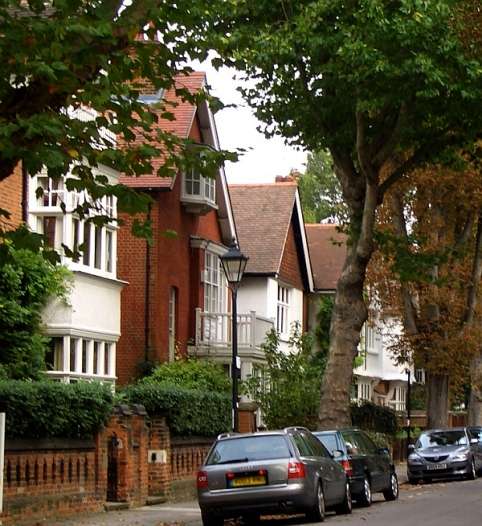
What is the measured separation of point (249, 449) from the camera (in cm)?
2100

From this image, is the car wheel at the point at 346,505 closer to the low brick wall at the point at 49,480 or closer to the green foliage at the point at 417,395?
the low brick wall at the point at 49,480

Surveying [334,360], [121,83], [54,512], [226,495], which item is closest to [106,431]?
[54,512]

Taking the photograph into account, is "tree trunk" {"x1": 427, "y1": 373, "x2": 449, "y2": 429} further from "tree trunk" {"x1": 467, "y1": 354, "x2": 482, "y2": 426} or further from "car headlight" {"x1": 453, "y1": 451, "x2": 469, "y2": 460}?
"car headlight" {"x1": 453, "y1": 451, "x2": 469, "y2": 460}

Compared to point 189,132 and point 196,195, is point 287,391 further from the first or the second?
point 189,132

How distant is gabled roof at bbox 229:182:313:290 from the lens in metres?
47.4

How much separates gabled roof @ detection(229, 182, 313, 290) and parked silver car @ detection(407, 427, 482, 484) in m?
11.3

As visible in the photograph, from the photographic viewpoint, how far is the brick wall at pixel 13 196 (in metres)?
28.2

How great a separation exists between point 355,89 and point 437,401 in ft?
58.5

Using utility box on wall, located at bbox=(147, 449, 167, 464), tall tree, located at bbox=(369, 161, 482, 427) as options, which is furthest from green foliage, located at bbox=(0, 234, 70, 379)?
tall tree, located at bbox=(369, 161, 482, 427)

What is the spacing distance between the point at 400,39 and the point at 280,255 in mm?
20792

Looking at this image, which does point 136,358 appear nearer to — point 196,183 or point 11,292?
point 196,183

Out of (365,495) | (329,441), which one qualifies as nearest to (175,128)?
(329,441)

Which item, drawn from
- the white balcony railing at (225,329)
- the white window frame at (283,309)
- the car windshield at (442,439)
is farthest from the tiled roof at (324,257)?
the car windshield at (442,439)

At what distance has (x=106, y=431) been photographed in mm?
24047
